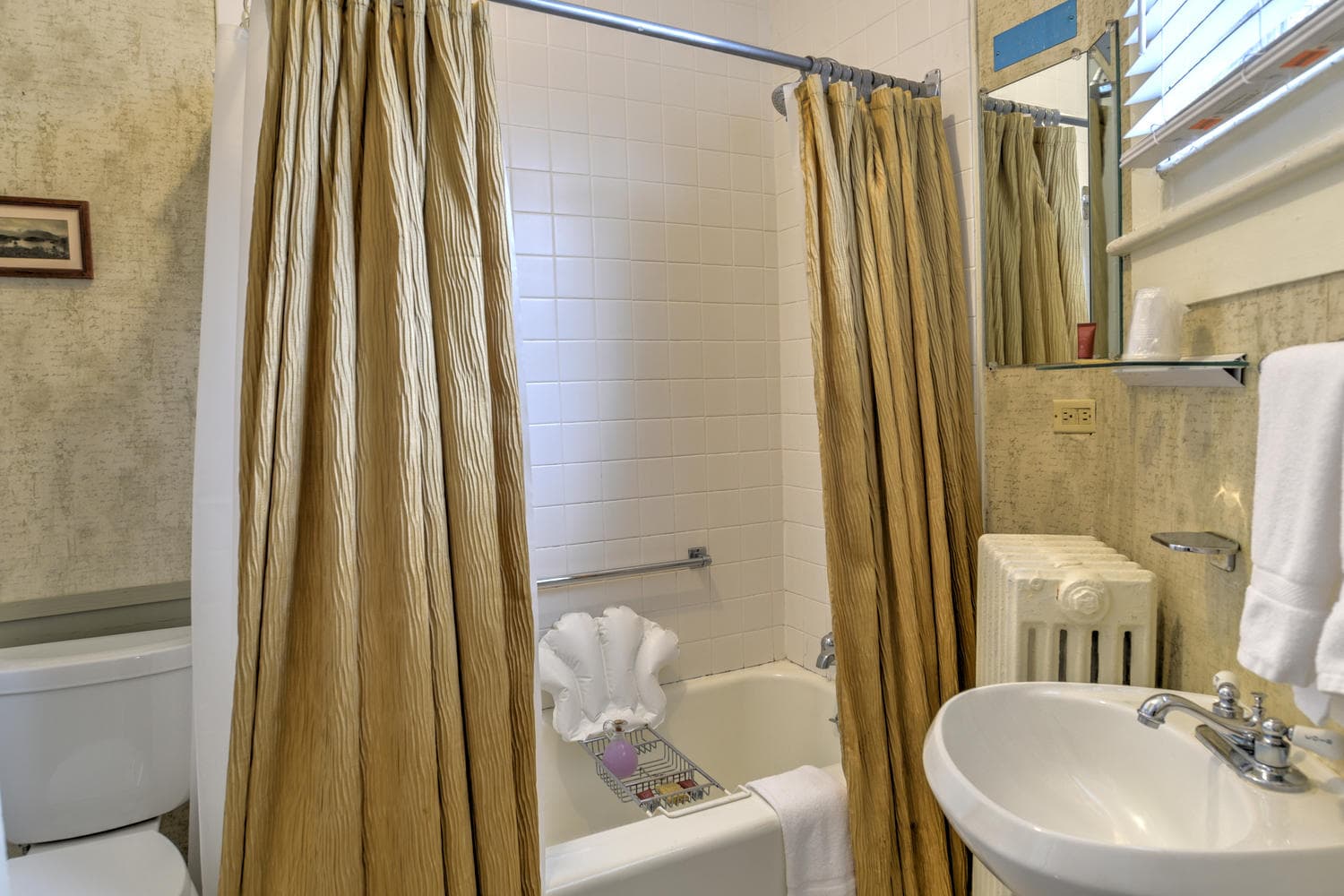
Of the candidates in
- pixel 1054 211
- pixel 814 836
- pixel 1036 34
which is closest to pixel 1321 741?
pixel 814 836

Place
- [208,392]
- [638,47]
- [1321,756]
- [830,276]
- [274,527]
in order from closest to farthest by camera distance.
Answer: [1321,756], [274,527], [208,392], [830,276], [638,47]

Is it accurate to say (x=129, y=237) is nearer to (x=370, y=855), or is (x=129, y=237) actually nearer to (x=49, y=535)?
(x=49, y=535)

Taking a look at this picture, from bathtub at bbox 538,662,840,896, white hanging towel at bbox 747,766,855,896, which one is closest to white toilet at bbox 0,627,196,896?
bathtub at bbox 538,662,840,896

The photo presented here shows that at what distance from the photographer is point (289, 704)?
1.41 m

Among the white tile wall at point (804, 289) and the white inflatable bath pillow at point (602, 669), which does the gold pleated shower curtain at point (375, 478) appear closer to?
the white inflatable bath pillow at point (602, 669)

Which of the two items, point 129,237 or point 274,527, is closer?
point 274,527

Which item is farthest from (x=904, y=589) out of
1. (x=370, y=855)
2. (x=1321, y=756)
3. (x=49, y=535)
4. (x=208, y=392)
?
(x=49, y=535)

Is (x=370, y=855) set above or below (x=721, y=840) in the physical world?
above

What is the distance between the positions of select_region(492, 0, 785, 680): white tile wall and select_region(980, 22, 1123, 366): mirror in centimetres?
89

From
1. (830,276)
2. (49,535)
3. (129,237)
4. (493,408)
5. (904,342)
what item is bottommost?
(49,535)

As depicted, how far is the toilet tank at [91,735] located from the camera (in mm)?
1629

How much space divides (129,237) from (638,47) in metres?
1.51

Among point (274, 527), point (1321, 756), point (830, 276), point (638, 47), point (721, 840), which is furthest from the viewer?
point (638, 47)

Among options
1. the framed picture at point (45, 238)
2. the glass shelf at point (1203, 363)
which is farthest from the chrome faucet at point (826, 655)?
the framed picture at point (45, 238)
